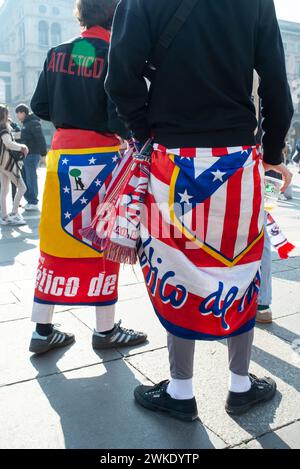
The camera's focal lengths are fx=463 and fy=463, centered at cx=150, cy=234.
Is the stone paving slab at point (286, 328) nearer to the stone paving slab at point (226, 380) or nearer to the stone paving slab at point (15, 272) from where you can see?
the stone paving slab at point (226, 380)

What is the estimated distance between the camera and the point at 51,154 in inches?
102

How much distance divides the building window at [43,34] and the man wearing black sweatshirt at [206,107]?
5879 centimetres

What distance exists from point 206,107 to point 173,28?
0.32 metres

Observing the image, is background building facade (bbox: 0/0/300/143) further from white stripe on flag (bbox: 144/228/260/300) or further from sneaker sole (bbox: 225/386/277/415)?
white stripe on flag (bbox: 144/228/260/300)

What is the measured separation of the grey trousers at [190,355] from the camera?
6.42 ft

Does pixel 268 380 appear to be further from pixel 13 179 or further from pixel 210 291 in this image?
pixel 13 179

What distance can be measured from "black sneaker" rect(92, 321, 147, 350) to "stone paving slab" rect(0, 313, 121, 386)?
5cm

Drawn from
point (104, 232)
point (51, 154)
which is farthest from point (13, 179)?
point (104, 232)

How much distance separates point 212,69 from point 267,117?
353 mm

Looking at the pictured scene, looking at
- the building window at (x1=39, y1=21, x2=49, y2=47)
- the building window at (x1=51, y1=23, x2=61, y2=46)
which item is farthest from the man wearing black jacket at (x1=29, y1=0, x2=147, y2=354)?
the building window at (x1=51, y1=23, x2=61, y2=46)

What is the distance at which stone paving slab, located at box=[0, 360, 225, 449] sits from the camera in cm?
185

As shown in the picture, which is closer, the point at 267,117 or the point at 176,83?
the point at 176,83

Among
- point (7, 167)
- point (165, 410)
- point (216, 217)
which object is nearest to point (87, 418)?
point (165, 410)

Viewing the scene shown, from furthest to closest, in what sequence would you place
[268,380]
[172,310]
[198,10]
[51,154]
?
[51,154] → [268,380] → [172,310] → [198,10]
